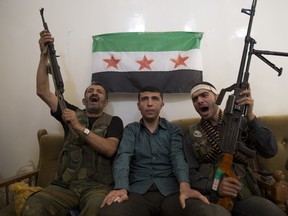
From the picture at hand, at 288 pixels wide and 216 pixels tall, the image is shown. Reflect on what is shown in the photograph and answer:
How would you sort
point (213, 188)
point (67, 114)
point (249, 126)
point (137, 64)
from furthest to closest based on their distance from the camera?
point (137, 64) → point (67, 114) → point (249, 126) → point (213, 188)

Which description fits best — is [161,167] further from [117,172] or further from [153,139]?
[117,172]

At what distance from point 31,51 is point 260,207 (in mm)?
2134

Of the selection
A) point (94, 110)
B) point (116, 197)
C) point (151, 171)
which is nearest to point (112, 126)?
point (94, 110)

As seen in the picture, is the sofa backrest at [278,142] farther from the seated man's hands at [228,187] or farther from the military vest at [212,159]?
the seated man's hands at [228,187]

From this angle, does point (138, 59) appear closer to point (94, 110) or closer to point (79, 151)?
point (94, 110)

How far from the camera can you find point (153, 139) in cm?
163

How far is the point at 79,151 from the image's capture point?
163 centimetres

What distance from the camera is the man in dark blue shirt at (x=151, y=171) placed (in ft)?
4.17

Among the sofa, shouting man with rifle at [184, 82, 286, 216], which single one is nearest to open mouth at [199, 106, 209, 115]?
shouting man with rifle at [184, 82, 286, 216]

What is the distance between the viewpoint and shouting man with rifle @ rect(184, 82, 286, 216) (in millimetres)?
1214

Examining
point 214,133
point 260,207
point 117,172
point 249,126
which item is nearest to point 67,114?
point 117,172

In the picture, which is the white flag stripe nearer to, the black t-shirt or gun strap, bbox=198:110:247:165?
the black t-shirt

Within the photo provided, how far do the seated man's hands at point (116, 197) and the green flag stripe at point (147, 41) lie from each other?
3.84ft

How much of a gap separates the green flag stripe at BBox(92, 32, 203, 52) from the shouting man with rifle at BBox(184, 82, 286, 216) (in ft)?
1.92
